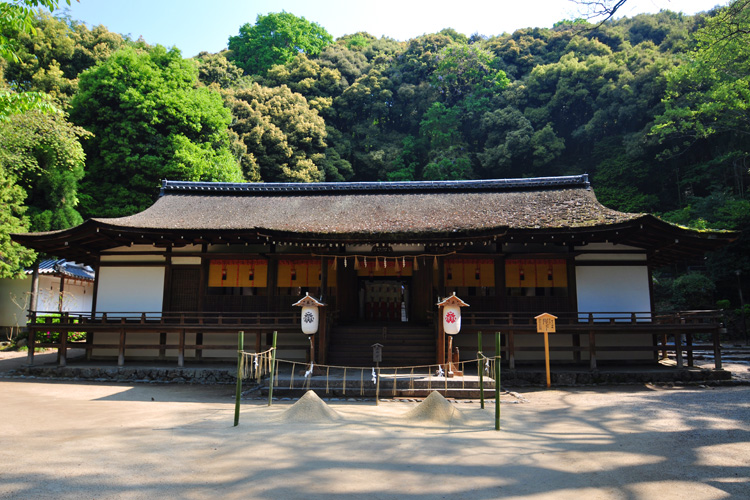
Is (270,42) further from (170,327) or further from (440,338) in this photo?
(440,338)

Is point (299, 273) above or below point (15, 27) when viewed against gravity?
below

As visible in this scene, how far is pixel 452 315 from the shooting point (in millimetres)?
12109

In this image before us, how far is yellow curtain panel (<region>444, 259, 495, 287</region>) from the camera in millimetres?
15148

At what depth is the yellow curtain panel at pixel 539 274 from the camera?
15.0 meters

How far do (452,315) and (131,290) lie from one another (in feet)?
37.6

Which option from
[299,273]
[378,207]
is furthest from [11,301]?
[378,207]

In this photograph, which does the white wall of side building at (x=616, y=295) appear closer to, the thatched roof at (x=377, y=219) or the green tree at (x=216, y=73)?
the thatched roof at (x=377, y=219)

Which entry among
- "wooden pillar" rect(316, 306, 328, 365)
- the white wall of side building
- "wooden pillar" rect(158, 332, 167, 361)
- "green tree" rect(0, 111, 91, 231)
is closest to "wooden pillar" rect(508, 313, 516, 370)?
the white wall of side building

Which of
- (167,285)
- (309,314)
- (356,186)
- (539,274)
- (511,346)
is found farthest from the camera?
(356,186)

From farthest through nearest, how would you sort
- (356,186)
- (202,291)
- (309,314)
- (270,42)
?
(270,42) < (356,186) < (202,291) < (309,314)

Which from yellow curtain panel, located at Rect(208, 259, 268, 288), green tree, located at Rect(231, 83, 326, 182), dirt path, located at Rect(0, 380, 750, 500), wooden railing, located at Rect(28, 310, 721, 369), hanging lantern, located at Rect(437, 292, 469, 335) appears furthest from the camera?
green tree, located at Rect(231, 83, 326, 182)

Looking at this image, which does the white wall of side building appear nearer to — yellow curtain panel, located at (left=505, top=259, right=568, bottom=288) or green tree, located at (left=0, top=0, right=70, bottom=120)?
yellow curtain panel, located at (left=505, top=259, right=568, bottom=288)

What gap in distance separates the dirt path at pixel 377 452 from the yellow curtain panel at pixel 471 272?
5.58 m

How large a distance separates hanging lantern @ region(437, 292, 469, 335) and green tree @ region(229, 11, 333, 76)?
49.4 m
